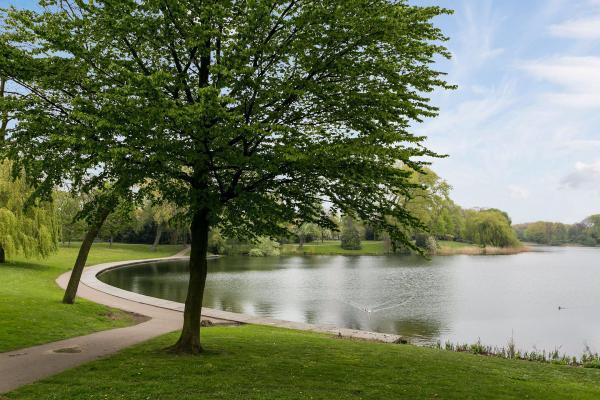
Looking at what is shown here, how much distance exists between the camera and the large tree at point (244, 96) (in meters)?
9.16

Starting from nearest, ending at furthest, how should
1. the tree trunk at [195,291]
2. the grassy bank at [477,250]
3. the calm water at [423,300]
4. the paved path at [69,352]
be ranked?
the paved path at [69,352]
the tree trunk at [195,291]
the calm water at [423,300]
the grassy bank at [477,250]

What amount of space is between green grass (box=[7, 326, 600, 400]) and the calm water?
25.3ft

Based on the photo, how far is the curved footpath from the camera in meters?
9.92

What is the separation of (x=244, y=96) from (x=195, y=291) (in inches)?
199

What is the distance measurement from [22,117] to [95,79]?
194cm

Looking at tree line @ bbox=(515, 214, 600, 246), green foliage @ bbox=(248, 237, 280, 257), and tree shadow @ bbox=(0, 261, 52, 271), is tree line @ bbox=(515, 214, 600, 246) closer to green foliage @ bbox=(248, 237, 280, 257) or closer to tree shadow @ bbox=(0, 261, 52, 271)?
green foliage @ bbox=(248, 237, 280, 257)

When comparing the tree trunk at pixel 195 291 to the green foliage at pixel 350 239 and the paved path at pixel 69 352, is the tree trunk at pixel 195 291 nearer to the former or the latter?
the paved path at pixel 69 352

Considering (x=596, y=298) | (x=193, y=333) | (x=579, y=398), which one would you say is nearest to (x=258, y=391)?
(x=193, y=333)

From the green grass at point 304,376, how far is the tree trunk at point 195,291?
491 mm

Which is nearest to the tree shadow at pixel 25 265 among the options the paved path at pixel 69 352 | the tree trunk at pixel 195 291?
the paved path at pixel 69 352

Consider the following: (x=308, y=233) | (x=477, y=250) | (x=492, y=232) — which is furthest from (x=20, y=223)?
(x=492, y=232)

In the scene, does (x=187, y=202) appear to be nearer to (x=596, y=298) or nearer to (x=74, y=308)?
(x=74, y=308)

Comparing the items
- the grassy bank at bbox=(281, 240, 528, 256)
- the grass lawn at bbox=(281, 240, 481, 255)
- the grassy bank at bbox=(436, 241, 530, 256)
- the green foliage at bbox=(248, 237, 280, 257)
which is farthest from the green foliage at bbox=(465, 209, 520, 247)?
the green foliage at bbox=(248, 237, 280, 257)

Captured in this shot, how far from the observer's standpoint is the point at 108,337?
14.5 meters
